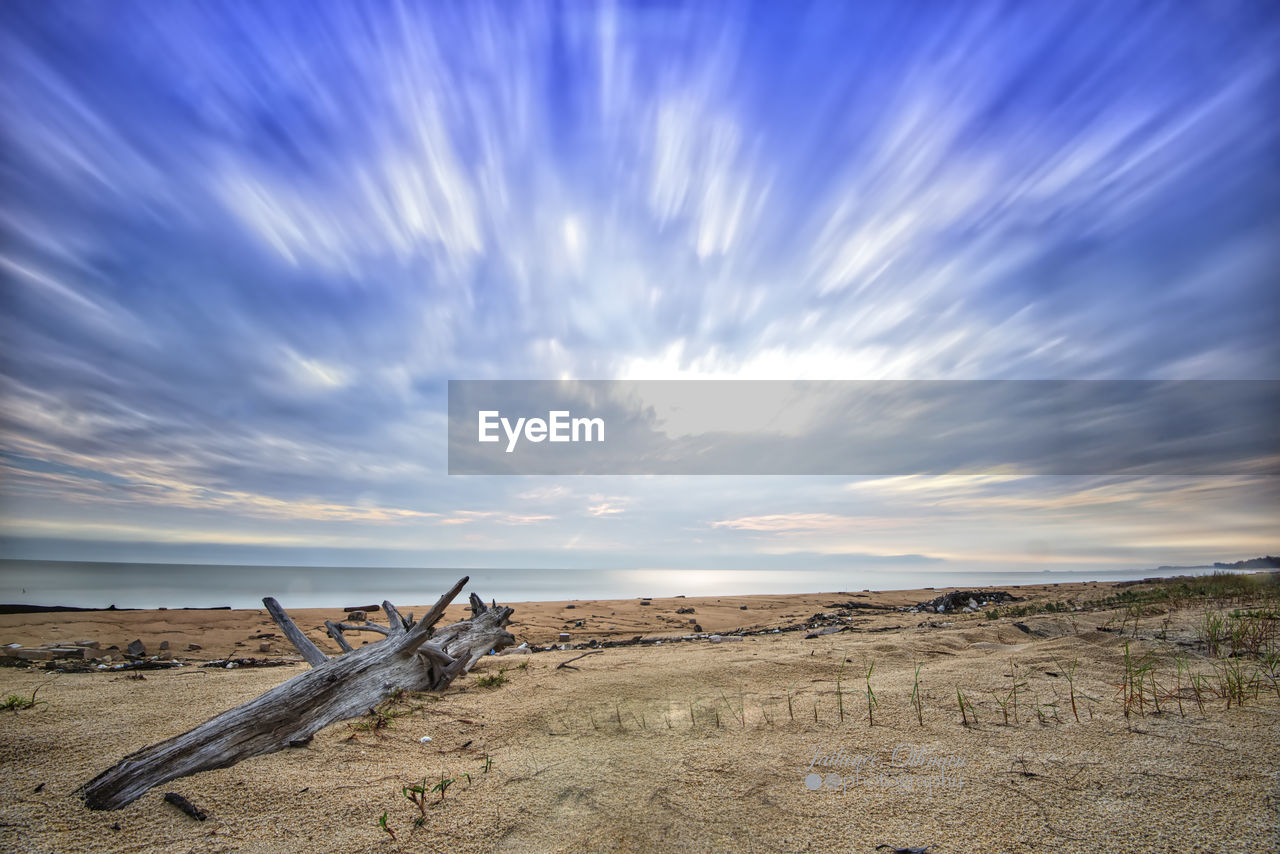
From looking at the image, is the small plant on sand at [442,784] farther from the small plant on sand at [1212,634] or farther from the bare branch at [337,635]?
the small plant on sand at [1212,634]

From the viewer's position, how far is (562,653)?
8.28 metres

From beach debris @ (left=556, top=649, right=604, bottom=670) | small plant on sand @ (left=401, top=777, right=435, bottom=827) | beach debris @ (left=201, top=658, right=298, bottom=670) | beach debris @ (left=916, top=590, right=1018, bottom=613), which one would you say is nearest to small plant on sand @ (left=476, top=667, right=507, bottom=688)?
beach debris @ (left=556, top=649, right=604, bottom=670)

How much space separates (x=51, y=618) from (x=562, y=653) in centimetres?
1139

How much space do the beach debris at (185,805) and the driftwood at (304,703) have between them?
0.82ft

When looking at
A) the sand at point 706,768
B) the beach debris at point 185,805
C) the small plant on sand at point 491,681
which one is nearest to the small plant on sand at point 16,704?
the sand at point 706,768

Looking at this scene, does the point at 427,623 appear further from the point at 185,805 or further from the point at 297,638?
the point at 185,805

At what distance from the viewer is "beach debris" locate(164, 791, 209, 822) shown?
2.82m

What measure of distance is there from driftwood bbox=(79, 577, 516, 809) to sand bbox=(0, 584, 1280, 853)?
12 cm

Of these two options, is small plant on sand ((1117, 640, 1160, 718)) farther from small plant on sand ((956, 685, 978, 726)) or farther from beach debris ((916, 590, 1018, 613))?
beach debris ((916, 590, 1018, 613))

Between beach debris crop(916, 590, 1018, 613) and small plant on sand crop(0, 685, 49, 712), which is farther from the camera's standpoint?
beach debris crop(916, 590, 1018, 613)

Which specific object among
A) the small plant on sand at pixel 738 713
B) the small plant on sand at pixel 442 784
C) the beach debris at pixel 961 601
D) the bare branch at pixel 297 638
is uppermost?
the bare branch at pixel 297 638

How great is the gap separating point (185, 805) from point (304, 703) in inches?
51.6

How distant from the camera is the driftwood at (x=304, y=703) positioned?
10.2 feet

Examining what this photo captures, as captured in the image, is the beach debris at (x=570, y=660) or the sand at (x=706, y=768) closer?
the sand at (x=706, y=768)
